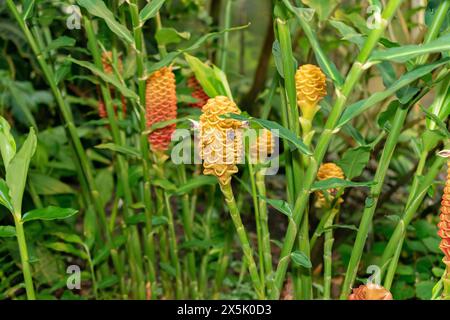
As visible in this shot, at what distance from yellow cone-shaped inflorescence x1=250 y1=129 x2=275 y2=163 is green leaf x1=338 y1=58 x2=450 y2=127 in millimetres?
168

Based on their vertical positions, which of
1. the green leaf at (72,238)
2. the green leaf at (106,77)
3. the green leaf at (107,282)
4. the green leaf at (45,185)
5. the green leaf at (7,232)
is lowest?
the green leaf at (107,282)

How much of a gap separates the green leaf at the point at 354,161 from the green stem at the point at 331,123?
0.47ft

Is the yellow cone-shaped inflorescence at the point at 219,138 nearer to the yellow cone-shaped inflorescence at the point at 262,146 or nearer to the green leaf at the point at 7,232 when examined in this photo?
the yellow cone-shaped inflorescence at the point at 262,146

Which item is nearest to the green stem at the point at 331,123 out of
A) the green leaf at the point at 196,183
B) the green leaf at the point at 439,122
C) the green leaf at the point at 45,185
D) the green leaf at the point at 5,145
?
the green leaf at the point at 439,122

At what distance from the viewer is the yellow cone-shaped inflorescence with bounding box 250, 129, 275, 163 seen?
77cm

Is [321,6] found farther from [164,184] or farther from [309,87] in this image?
[164,184]

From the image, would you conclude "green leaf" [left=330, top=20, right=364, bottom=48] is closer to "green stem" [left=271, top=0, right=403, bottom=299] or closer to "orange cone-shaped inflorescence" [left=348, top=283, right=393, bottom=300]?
"green stem" [left=271, top=0, right=403, bottom=299]

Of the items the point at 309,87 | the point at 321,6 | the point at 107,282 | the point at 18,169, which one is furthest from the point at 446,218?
the point at 107,282

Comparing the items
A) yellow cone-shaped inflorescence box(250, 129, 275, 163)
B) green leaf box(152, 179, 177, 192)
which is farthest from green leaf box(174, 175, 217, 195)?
yellow cone-shaped inflorescence box(250, 129, 275, 163)

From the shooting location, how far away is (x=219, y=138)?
0.68 meters

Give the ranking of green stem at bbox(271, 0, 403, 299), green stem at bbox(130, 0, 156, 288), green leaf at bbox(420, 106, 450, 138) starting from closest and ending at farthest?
green stem at bbox(271, 0, 403, 299) → green leaf at bbox(420, 106, 450, 138) → green stem at bbox(130, 0, 156, 288)

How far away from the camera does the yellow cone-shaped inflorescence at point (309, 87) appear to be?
73 centimetres
